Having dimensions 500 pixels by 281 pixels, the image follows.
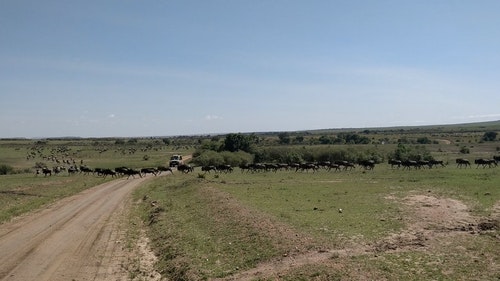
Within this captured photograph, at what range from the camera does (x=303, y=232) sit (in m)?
19.4

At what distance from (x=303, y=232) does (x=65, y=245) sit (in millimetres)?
11705

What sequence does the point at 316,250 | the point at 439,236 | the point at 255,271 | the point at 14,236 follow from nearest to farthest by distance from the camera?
the point at 255,271 < the point at 316,250 < the point at 439,236 < the point at 14,236

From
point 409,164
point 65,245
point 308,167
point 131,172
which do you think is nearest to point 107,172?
point 131,172

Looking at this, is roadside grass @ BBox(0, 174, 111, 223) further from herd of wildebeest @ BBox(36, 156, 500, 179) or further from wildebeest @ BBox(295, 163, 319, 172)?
wildebeest @ BBox(295, 163, 319, 172)

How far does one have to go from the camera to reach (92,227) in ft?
89.8

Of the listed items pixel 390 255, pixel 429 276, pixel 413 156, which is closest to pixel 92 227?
pixel 390 255

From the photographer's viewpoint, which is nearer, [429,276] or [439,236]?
[429,276]

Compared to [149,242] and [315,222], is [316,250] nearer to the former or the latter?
[315,222]

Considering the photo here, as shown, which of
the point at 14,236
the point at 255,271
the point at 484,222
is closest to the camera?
the point at 255,271

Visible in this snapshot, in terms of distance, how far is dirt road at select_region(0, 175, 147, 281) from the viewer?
1809 cm

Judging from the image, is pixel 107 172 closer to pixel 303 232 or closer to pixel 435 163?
pixel 435 163

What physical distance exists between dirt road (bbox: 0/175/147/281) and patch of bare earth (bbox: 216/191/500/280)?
612 centimetres

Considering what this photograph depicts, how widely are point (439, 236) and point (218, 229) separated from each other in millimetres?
9735

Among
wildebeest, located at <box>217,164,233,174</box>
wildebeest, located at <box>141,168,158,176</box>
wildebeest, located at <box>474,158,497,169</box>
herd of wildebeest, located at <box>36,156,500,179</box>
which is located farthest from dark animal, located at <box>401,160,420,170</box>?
wildebeest, located at <box>141,168,158,176</box>
